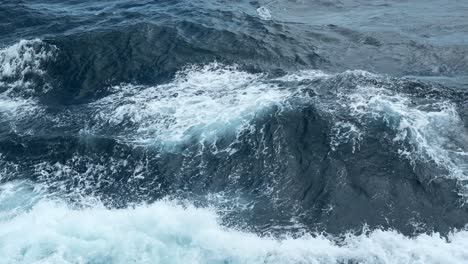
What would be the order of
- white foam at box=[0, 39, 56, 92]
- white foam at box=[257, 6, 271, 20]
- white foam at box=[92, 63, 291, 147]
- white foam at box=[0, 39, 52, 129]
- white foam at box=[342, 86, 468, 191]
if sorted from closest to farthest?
white foam at box=[342, 86, 468, 191]
white foam at box=[92, 63, 291, 147]
white foam at box=[0, 39, 52, 129]
white foam at box=[0, 39, 56, 92]
white foam at box=[257, 6, 271, 20]

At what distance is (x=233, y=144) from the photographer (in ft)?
75.6

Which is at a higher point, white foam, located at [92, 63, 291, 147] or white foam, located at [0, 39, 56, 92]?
white foam, located at [0, 39, 56, 92]

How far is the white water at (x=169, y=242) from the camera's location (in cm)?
1786

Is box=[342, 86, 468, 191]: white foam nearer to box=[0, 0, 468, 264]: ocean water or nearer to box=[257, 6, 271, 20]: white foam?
box=[0, 0, 468, 264]: ocean water

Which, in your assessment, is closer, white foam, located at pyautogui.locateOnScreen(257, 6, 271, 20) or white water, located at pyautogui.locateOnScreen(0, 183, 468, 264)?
white water, located at pyautogui.locateOnScreen(0, 183, 468, 264)

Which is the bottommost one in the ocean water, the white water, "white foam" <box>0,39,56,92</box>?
the white water

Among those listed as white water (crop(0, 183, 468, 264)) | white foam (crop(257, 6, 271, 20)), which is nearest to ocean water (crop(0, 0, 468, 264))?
white water (crop(0, 183, 468, 264))

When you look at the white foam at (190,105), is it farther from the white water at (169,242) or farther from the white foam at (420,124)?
the white water at (169,242)

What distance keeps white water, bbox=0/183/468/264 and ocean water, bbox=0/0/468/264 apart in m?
0.06

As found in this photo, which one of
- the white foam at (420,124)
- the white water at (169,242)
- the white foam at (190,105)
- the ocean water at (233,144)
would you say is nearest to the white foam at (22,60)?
the ocean water at (233,144)

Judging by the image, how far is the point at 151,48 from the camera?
31.5 m

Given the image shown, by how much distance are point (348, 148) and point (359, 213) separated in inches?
148

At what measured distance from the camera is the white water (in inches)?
703

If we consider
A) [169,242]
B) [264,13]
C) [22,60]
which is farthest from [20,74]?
[264,13]
